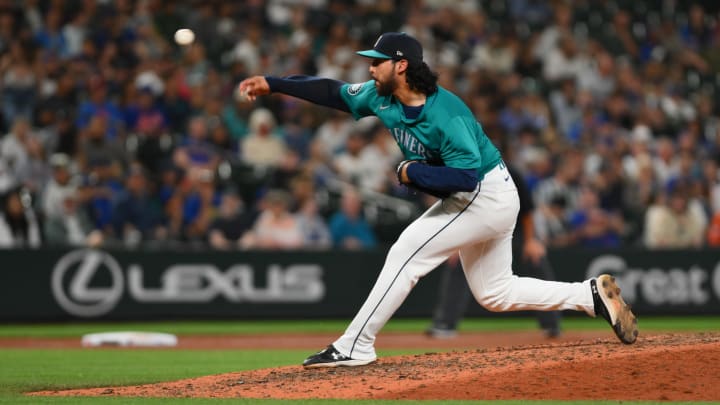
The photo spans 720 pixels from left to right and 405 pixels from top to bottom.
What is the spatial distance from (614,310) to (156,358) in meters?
4.46

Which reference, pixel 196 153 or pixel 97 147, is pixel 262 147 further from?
pixel 97 147

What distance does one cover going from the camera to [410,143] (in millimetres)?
7238

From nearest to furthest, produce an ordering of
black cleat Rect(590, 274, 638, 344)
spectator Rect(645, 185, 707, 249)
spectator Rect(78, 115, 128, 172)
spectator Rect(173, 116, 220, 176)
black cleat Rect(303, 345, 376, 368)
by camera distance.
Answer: black cleat Rect(303, 345, 376, 368), black cleat Rect(590, 274, 638, 344), spectator Rect(78, 115, 128, 172), spectator Rect(173, 116, 220, 176), spectator Rect(645, 185, 707, 249)

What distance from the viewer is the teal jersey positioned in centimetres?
696

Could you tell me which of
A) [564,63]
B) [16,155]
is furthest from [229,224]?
[564,63]

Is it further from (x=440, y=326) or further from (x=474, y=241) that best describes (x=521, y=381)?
(x=440, y=326)

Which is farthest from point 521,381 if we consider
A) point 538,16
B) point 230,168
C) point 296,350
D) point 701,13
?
point 701,13

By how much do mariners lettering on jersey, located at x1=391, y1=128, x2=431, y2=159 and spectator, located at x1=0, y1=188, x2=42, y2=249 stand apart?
330 inches

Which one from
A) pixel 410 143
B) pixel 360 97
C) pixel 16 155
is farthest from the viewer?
pixel 16 155

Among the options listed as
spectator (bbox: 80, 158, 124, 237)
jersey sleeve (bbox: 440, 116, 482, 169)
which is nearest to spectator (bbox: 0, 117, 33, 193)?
spectator (bbox: 80, 158, 124, 237)

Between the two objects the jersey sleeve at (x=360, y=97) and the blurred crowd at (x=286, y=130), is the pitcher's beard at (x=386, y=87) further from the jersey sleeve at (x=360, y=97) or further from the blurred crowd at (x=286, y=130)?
the blurred crowd at (x=286, y=130)

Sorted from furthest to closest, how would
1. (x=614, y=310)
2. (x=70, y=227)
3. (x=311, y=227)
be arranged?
(x=311, y=227), (x=70, y=227), (x=614, y=310)

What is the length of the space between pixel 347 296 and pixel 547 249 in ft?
9.43

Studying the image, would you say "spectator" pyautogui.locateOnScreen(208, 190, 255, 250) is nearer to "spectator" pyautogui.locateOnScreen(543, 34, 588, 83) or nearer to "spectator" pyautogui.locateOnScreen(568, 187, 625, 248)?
"spectator" pyautogui.locateOnScreen(568, 187, 625, 248)
